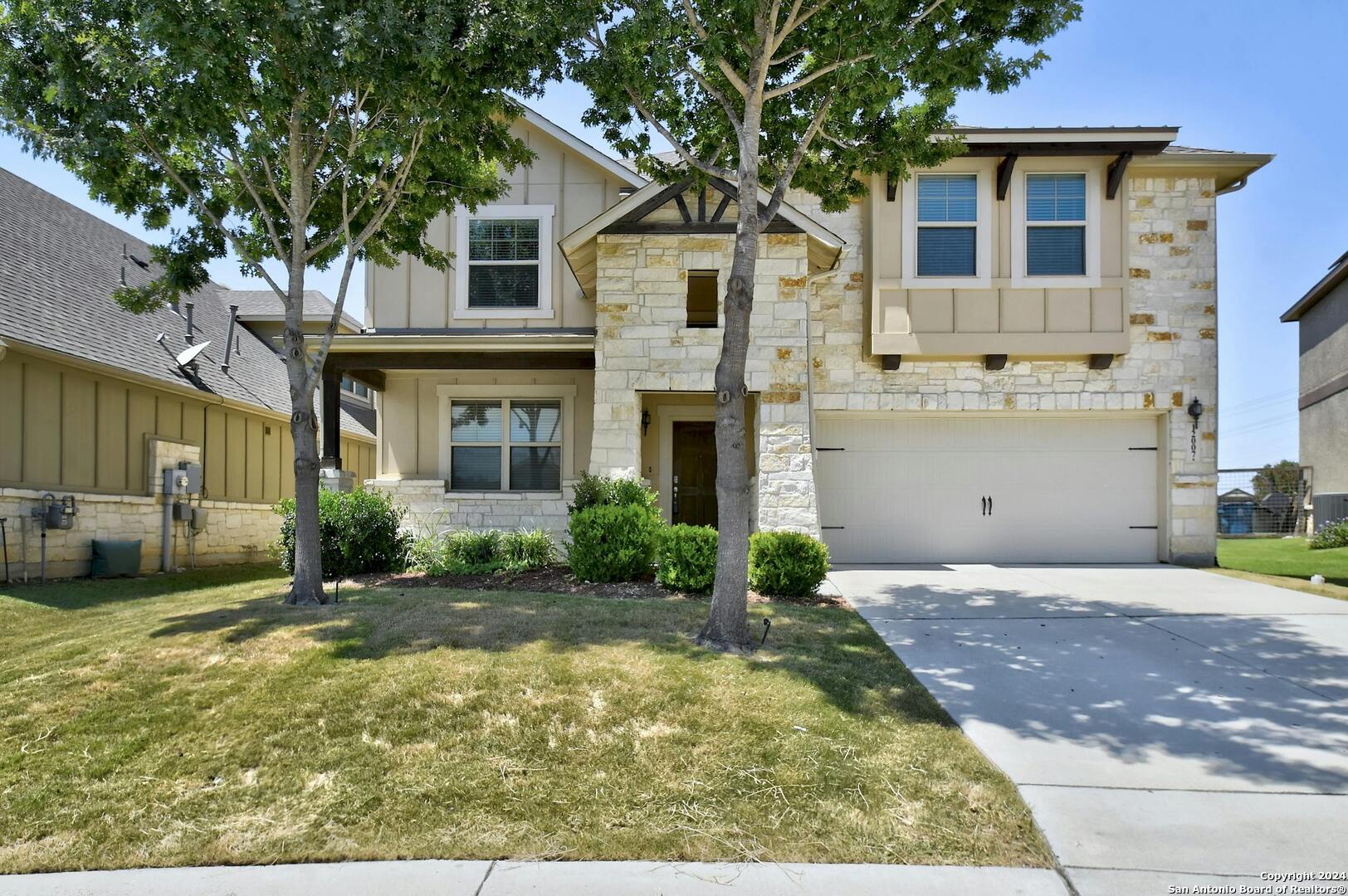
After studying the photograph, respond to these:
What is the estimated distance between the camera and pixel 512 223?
12500mm

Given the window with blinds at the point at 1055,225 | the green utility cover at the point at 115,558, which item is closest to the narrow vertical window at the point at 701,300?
the window with blinds at the point at 1055,225

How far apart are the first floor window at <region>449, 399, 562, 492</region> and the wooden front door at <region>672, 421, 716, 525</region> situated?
193 cm

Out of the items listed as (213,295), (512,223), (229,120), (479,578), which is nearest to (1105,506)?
(479,578)

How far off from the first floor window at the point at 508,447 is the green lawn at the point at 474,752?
6009 mm

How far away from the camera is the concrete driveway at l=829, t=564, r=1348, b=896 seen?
133 inches

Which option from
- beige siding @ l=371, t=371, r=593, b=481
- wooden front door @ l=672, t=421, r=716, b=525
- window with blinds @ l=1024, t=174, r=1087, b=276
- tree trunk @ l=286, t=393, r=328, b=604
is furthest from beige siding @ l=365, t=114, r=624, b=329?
window with blinds @ l=1024, t=174, r=1087, b=276

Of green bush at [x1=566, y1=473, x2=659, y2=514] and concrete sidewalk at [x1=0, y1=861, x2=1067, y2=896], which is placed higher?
green bush at [x1=566, y1=473, x2=659, y2=514]

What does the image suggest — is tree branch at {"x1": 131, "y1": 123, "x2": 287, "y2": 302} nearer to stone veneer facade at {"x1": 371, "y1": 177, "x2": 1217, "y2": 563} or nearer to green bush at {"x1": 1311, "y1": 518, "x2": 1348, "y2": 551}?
stone veneer facade at {"x1": 371, "y1": 177, "x2": 1217, "y2": 563}

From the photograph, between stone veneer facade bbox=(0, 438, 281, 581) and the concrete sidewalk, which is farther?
stone veneer facade bbox=(0, 438, 281, 581)

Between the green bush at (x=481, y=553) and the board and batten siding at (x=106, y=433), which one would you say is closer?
the green bush at (x=481, y=553)

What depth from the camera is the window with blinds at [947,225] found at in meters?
11.5

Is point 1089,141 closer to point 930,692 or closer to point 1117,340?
point 1117,340

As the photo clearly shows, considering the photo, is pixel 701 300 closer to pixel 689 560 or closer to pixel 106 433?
pixel 689 560

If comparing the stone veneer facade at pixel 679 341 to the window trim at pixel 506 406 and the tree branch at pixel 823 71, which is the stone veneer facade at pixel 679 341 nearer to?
the window trim at pixel 506 406
